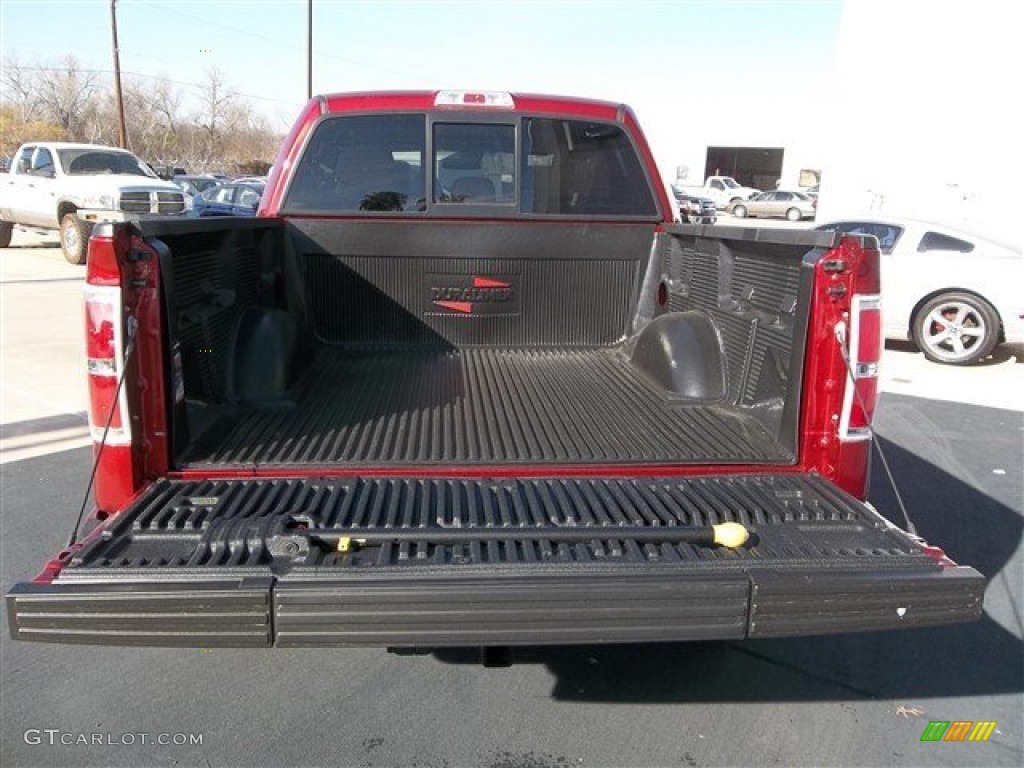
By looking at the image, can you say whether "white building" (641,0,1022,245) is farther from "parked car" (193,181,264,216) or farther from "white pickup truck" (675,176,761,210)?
"white pickup truck" (675,176,761,210)

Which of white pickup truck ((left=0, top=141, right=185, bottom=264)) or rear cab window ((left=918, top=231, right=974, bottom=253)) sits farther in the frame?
white pickup truck ((left=0, top=141, right=185, bottom=264))

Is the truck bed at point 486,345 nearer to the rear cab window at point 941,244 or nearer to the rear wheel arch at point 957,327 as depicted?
the rear wheel arch at point 957,327

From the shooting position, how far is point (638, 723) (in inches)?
113

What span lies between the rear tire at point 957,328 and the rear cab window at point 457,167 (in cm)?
690

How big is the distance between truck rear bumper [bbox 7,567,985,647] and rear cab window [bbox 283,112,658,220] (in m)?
2.73

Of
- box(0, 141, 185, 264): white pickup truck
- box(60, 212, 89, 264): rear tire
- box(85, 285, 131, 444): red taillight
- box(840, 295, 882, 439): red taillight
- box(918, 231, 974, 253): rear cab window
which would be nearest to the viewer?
box(85, 285, 131, 444): red taillight

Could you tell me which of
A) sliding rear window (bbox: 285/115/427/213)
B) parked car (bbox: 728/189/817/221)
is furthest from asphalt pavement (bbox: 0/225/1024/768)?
parked car (bbox: 728/189/817/221)

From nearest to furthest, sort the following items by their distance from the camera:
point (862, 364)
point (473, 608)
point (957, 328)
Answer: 1. point (473, 608)
2. point (862, 364)
3. point (957, 328)

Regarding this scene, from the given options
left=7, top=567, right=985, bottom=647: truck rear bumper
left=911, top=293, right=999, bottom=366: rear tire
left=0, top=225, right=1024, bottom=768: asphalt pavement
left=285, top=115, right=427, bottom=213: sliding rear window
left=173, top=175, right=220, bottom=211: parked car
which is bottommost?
left=0, top=225, right=1024, bottom=768: asphalt pavement

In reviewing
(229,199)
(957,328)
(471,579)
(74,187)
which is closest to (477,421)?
(471,579)

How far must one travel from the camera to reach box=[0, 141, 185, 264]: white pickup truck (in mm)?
15148

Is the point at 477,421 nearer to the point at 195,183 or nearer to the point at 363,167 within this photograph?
the point at 363,167

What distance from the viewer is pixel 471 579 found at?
2076 millimetres

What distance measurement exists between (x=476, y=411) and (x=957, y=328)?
334 inches
